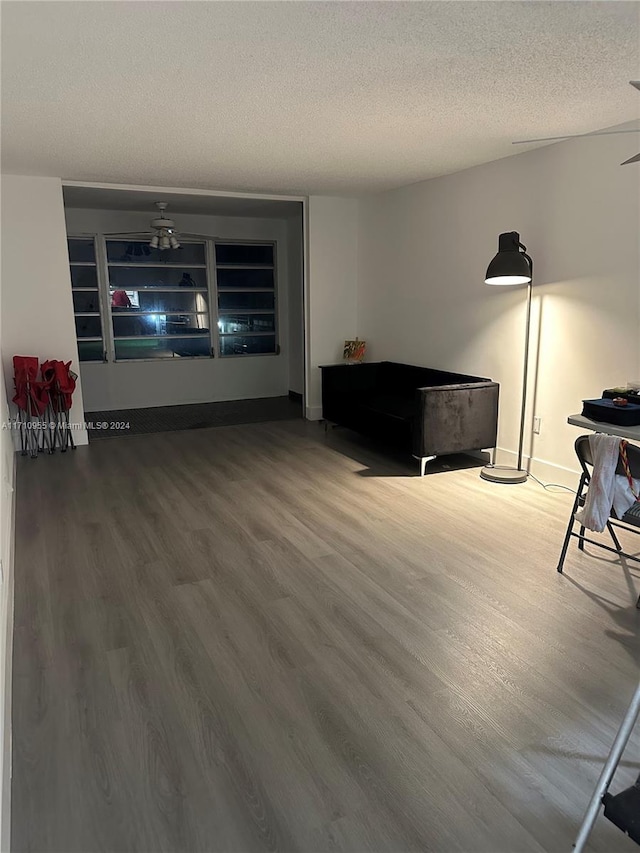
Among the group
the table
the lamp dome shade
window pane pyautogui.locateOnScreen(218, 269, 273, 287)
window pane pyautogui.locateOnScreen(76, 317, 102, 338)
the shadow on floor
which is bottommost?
the shadow on floor

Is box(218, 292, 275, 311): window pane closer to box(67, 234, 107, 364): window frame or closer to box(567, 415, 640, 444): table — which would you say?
box(67, 234, 107, 364): window frame

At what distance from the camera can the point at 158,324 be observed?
8.23 m

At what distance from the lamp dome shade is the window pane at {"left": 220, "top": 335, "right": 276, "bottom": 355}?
195 inches

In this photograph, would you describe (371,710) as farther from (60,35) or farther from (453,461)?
(453,461)

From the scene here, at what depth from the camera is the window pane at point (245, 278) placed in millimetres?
8500

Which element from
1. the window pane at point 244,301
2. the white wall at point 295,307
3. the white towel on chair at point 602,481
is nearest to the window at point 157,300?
the window pane at point 244,301

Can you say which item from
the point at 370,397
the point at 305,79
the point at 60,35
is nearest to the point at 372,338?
the point at 370,397

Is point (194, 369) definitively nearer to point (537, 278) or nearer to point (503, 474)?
point (503, 474)

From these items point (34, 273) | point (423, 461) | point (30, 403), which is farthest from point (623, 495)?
point (34, 273)

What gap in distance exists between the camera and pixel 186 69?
109 inches

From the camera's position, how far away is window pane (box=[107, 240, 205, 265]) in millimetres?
7809

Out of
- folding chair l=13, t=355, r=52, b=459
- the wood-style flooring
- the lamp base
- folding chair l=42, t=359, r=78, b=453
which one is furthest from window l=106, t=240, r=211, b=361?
the lamp base

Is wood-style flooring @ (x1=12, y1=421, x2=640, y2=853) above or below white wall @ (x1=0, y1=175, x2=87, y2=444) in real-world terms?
below

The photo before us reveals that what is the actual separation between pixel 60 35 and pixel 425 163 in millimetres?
3282
